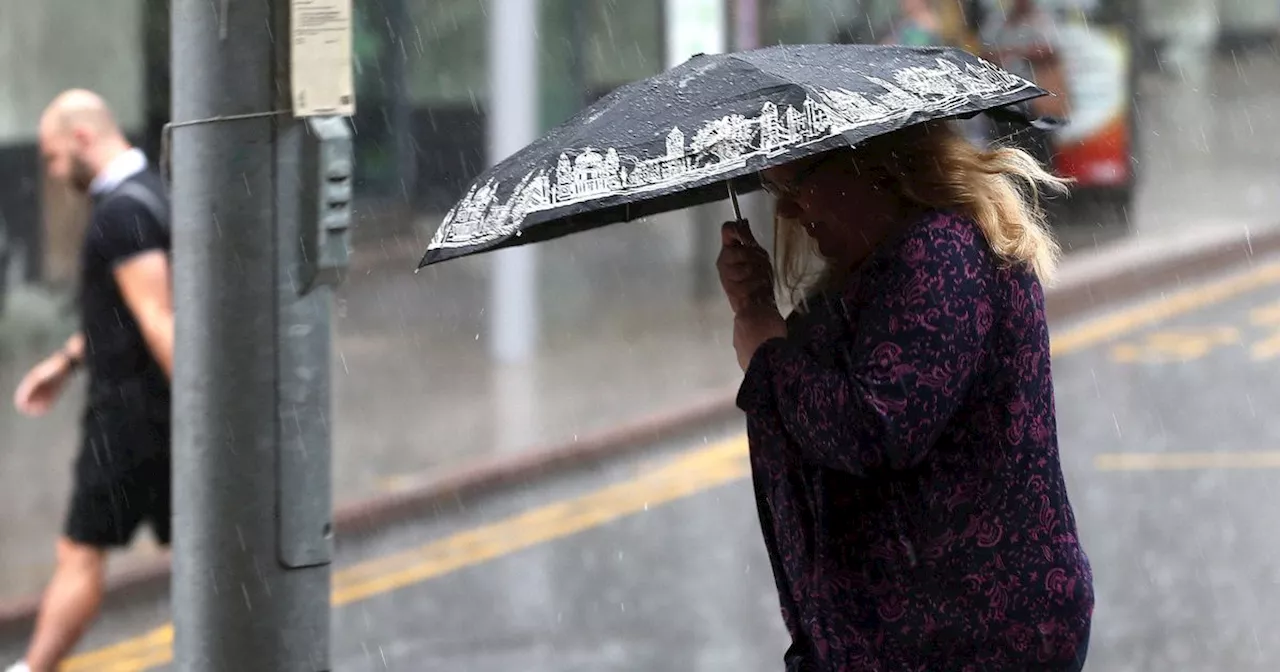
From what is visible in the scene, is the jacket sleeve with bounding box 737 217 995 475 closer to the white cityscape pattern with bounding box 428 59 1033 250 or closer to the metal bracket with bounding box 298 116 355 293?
the white cityscape pattern with bounding box 428 59 1033 250

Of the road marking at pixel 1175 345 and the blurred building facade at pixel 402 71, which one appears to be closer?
the road marking at pixel 1175 345

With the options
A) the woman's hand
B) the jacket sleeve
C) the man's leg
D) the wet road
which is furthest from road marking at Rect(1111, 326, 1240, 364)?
the jacket sleeve

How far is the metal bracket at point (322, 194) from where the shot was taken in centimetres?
371

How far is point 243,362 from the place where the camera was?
146 inches

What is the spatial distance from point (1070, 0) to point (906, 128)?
13240 millimetres

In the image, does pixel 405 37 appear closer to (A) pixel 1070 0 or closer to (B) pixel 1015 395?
(A) pixel 1070 0

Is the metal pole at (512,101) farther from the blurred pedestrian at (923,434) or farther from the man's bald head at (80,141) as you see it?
the blurred pedestrian at (923,434)

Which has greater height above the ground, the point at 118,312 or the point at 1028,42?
the point at 118,312

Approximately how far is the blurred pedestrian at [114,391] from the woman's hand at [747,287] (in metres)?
2.94

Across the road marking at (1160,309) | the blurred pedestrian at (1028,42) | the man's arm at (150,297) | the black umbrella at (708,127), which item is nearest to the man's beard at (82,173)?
the man's arm at (150,297)

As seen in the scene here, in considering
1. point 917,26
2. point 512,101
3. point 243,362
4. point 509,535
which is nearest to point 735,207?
point 243,362

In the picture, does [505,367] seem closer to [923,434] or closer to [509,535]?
[509,535]

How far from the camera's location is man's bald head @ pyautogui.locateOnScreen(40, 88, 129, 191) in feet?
19.1

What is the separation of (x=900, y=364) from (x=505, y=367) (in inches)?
339
